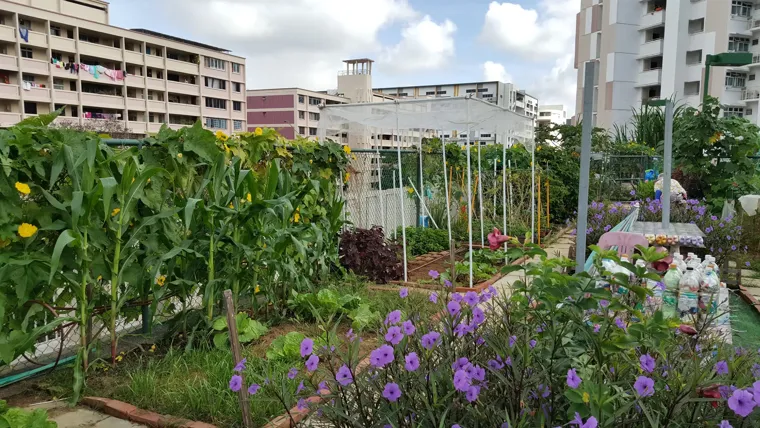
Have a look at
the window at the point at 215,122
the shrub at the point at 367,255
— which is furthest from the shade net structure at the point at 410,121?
the window at the point at 215,122

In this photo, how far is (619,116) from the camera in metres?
45.0

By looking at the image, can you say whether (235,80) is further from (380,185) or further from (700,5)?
(380,185)

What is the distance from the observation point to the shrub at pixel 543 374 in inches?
63.5

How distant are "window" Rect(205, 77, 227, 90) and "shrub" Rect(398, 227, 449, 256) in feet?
208

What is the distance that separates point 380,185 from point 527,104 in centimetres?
12891

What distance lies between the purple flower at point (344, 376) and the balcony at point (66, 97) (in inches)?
2229

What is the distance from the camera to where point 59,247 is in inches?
116

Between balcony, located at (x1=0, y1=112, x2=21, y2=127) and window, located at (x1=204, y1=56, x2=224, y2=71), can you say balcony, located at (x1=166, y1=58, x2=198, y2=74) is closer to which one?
window, located at (x1=204, y1=56, x2=224, y2=71)

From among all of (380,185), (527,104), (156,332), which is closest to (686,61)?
(380,185)

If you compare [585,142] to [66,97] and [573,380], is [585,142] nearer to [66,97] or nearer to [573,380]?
[573,380]

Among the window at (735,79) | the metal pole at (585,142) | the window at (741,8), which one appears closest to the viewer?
the metal pole at (585,142)

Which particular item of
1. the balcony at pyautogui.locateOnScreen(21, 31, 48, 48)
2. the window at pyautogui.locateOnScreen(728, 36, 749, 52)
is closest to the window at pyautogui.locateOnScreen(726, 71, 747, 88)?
the window at pyautogui.locateOnScreen(728, 36, 749, 52)

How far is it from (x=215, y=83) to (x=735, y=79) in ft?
182

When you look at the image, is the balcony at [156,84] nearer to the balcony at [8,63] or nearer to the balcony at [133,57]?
the balcony at [133,57]
